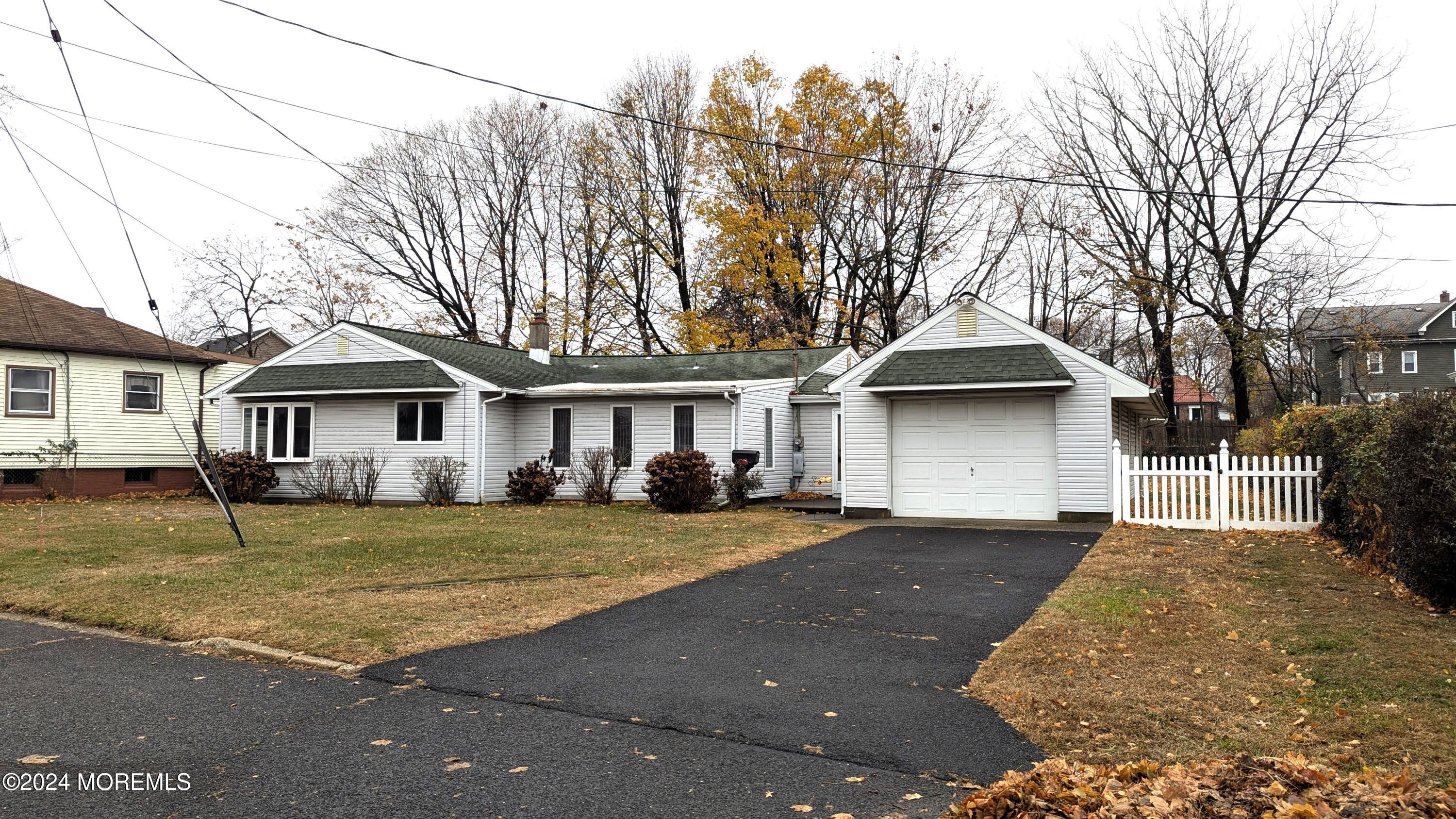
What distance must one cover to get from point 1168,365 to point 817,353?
1247cm

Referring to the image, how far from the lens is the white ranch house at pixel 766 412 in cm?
1553

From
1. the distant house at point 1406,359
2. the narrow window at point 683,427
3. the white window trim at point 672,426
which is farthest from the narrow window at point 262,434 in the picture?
the distant house at point 1406,359

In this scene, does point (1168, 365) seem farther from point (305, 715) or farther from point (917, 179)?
point (305, 715)

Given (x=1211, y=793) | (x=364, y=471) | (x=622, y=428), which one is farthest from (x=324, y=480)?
(x=1211, y=793)

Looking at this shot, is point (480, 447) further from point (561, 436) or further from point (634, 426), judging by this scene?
point (634, 426)

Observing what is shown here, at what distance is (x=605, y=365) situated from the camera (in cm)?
2661

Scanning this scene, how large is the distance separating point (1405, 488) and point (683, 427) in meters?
14.6

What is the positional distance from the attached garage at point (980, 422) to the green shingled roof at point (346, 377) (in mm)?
9280

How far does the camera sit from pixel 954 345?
16625mm

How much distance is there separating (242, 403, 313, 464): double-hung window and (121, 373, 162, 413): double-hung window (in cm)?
333

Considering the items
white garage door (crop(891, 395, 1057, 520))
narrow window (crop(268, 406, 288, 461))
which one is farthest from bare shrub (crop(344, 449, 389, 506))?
white garage door (crop(891, 395, 1057, 520))

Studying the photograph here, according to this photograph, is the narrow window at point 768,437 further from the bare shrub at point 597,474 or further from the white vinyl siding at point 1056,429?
the white vinyl siding at point 1056,429

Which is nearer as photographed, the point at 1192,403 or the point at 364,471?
the point at 364,471

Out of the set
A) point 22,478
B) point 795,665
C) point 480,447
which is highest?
point 480,447
